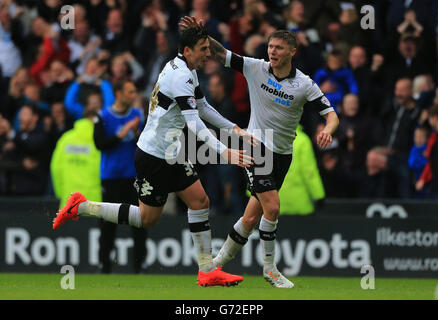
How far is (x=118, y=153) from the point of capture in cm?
1269

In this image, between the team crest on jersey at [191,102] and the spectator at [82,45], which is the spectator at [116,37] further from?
the team crest on jersey at [191,102]

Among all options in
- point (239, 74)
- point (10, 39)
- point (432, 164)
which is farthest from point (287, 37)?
point (10, 39)

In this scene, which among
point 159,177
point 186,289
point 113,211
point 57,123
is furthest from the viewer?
point 57,123

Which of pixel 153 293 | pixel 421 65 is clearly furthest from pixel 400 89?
pixel 153 293

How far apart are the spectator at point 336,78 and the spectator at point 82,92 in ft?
10.3

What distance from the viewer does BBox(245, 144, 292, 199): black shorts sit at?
32.7 feet

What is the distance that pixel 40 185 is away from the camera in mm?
15242

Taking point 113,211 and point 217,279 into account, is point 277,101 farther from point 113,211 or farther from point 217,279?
point 113,211

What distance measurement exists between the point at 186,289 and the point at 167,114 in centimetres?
174

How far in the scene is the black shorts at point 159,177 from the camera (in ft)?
31.8

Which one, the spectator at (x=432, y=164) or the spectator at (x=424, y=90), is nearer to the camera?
the spectator at (x=432, y=164)

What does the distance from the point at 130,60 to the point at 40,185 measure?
2542 millimetres

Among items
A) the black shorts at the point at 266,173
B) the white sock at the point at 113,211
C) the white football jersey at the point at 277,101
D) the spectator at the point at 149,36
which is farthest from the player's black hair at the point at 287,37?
the spectator at the point at 149,36
